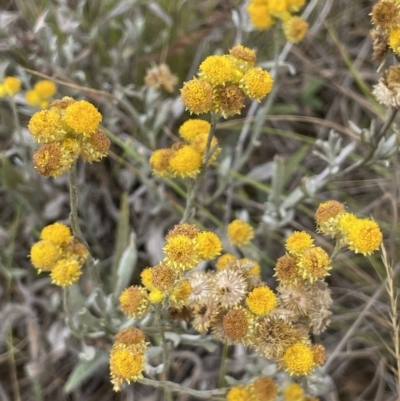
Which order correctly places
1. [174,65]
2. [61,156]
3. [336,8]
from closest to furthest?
[61,156]
[174,65]
[336,8]

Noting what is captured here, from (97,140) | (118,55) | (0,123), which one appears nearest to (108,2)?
(118,55)

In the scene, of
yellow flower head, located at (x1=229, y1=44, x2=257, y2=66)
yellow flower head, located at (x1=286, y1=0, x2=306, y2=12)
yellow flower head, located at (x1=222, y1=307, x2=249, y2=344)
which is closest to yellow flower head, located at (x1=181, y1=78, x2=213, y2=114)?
yellow flower head, located at (x1=229, y1=44, x2=257, y2=66)

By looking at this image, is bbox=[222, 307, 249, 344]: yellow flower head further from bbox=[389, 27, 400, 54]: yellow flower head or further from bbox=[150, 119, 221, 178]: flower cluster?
bbox=[389, 27, 400, 54]: yellow flower head

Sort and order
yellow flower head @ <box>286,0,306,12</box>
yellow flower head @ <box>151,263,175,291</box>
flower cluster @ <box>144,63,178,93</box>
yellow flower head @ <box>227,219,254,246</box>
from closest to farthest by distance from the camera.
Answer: yellow flower head @ <box>151,263,175,291</box> < yellow flower head @ <box>227,219,254,246</box> < yellow flower head @ <box>286,0,306,12</box> < flower cluster @ <box>144,63,178,93</box>

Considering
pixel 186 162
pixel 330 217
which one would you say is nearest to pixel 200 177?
pixel 186 162

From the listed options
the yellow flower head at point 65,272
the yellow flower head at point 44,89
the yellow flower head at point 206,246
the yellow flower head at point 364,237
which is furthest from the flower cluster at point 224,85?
the yellow flower head at point 44,89

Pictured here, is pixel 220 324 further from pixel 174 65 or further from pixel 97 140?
pixel 174 65

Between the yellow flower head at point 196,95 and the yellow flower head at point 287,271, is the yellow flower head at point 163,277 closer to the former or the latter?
the yellow flower head at point 287,271
